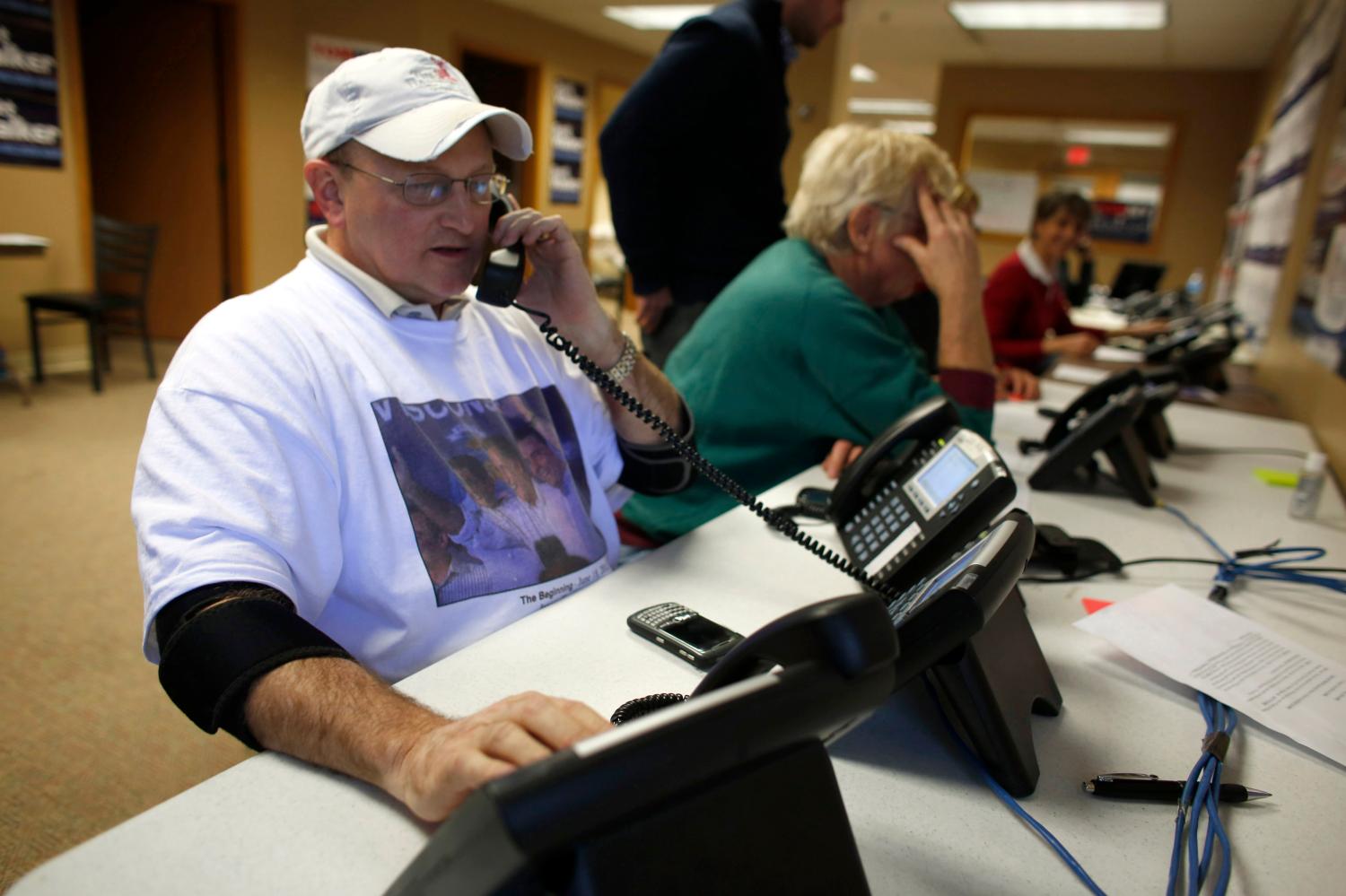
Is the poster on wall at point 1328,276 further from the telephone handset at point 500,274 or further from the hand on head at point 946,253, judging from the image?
the telephone handset at point 500,274

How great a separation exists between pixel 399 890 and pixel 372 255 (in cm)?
82

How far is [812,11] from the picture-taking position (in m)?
2.26

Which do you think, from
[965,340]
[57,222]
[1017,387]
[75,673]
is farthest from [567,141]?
[965,340]

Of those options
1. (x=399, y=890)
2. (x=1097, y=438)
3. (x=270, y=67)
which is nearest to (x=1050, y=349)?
(x=1097, y=438)

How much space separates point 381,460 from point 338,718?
0.37 metres

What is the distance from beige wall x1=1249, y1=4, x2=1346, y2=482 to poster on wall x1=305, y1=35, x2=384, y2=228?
2.43 m

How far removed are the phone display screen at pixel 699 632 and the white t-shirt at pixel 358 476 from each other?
229 mm

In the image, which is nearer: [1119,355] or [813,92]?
[1119,355]

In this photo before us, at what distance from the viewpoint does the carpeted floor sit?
159 centimetres

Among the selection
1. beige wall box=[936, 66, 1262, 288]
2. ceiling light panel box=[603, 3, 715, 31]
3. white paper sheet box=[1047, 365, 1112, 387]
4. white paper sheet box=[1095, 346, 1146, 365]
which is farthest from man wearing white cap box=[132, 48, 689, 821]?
beige wall box=[936, 66, 1262, 288]

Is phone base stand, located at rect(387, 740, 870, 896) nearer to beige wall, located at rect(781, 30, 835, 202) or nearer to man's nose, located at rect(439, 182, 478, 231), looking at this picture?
man's nose, located at rect(439, 182, 478, 231)

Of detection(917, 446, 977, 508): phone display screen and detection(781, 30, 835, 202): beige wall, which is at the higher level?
detection(781, 30, 835, 202): beige wall

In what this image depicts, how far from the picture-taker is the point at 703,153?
7.27ft

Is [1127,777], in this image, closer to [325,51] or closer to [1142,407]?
[1142,407]
